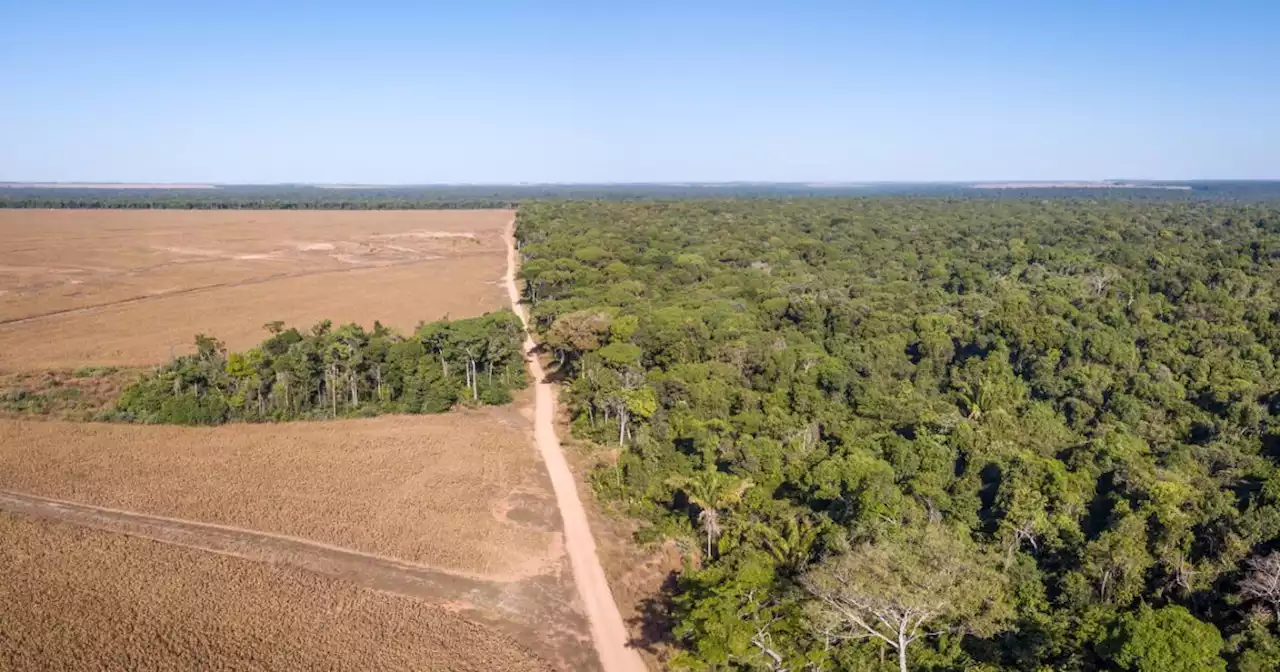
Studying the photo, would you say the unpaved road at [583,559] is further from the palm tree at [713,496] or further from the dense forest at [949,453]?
the palm tree at [713,496]

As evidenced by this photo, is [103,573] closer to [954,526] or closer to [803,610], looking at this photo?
[803,610]

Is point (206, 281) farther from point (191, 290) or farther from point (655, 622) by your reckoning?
point (655, 622)

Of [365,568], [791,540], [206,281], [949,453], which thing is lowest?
[365,568]

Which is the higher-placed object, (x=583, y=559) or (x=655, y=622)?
(x=583, y=559)

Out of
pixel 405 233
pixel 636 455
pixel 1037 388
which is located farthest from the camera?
pixel 405 233

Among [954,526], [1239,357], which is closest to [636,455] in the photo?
[954,526]

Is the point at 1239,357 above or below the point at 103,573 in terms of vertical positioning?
above

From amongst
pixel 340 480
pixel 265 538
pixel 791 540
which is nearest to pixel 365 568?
pixel 265 538

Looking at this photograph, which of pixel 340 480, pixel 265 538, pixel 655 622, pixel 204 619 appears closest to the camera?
pixel 204 619
